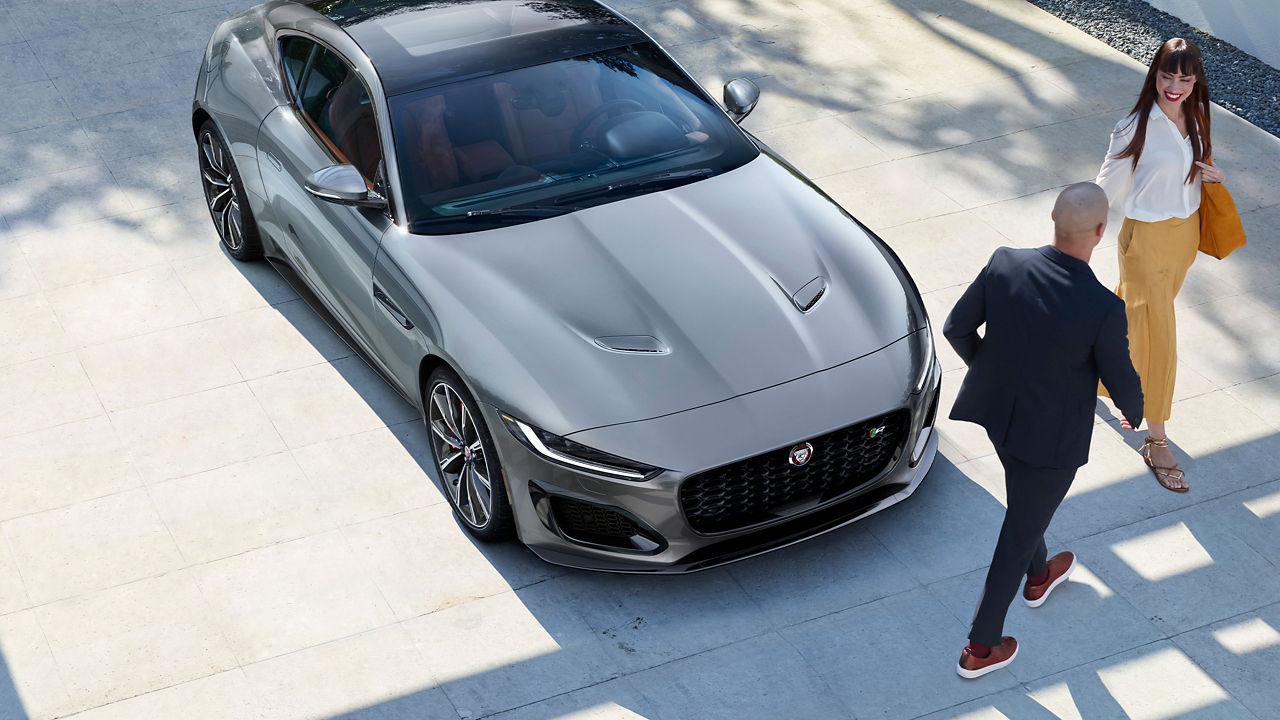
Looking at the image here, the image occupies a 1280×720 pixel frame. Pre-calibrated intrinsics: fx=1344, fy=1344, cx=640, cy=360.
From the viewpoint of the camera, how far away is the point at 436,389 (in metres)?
5.45

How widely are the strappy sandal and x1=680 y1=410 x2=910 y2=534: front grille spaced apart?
134 centimetres

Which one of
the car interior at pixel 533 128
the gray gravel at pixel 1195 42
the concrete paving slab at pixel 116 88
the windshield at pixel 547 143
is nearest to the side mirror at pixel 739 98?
the windshield at pixel 547 143

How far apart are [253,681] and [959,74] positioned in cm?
657

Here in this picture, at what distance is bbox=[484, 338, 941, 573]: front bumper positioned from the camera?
4.82 metres

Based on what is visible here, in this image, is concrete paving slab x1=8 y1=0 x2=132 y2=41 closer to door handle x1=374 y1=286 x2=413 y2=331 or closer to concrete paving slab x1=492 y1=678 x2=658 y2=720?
door handle x1=374 y1=286 x2=413 y2=331

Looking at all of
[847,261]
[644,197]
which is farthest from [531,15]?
[847,261]

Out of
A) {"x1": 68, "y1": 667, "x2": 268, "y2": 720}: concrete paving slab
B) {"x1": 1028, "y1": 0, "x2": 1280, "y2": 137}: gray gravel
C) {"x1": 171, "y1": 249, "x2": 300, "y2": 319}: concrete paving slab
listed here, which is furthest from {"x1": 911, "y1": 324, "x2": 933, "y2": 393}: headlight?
{"x1": 1028, "y1": 0, "x2": 1280, "y2": 137}: gray gravel

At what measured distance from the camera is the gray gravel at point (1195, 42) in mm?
9008

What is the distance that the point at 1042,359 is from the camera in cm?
421

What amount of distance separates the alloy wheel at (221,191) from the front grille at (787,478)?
136 inches

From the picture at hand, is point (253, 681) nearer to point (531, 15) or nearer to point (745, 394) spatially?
point (745, 394)

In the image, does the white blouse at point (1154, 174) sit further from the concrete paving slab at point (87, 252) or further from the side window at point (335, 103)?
the concrete paving slab at point (87, 252)

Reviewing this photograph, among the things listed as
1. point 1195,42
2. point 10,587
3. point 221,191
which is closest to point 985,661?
point 10,587

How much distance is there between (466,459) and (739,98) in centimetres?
246
